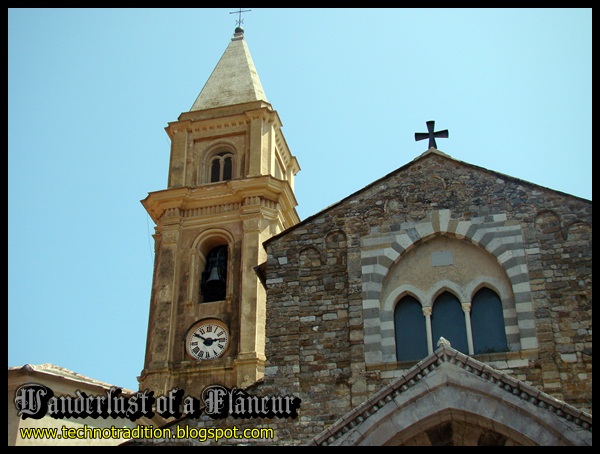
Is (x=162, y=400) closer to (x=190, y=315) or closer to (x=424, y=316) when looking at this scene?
(x=424, y=316)

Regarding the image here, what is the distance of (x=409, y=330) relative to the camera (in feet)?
55.1

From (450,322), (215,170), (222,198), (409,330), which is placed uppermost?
(215,170)

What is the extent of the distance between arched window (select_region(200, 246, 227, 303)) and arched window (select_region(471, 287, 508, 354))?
1563cm

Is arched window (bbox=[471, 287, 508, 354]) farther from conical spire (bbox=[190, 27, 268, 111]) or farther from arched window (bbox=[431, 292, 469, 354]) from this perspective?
conical spire (bbox=[190, 27, 268, 111])

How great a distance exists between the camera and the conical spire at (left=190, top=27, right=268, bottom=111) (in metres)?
37.0

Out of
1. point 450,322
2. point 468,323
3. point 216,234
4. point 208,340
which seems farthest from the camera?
point 216,234

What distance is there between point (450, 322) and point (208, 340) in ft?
48.4

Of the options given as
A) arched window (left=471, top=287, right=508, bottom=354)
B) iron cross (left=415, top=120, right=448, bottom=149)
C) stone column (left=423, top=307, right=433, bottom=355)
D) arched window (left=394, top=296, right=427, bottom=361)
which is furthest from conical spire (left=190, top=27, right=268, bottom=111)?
arched window (left=471, top=287, right=508, bottom=354)

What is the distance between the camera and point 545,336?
15898 millimetres

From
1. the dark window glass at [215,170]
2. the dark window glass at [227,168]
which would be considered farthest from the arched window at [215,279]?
the dark window glass at [215,170]

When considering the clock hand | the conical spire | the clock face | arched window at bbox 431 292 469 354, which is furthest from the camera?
the conical spire

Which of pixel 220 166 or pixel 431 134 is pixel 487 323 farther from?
pixel 220 166

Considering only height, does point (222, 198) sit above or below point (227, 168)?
below

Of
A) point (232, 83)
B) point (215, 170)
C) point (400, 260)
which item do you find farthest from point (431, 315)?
point (232, 83)
